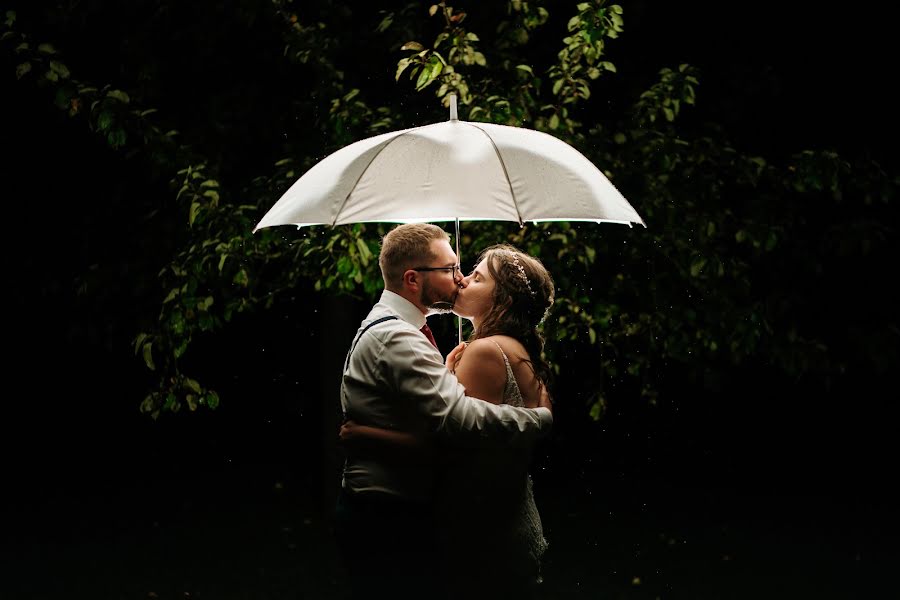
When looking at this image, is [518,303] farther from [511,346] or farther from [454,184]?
[454,184]

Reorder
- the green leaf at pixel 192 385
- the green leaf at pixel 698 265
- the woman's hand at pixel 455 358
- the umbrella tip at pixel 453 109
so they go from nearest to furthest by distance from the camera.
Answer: the woman's hand at pixel 455 358 < the umbrella tip at pixel 453 109 < the green leaf at pixel 698 265 < the green leaf at pixel 192 385

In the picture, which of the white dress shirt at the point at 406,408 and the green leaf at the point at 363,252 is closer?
the white dress shirt at the point at 406,408

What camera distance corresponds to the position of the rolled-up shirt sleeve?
3199 mm

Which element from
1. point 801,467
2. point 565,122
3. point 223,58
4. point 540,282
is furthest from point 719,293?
point 801,467

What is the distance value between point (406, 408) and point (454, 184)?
85 centimetres

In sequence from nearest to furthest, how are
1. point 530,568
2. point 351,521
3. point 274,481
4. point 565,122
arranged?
point 351,521
point 530,568
point 565,122
point 274,481

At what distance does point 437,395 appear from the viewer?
10.5ft

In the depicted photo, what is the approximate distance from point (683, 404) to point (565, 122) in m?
7.45

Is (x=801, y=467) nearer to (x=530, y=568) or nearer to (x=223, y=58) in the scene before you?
(x=223, y=58)

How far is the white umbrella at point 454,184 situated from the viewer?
11.6 ft

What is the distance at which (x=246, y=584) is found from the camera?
7.47 metres

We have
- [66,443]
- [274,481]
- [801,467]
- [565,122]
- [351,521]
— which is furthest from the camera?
[66,443]

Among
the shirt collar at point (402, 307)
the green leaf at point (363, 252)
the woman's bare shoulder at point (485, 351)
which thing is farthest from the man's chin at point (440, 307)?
the green leaf at point (363, 252)

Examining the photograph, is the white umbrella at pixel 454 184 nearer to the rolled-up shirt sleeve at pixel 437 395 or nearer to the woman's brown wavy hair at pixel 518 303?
the woman's brown wavy hair at pixel 518 303
